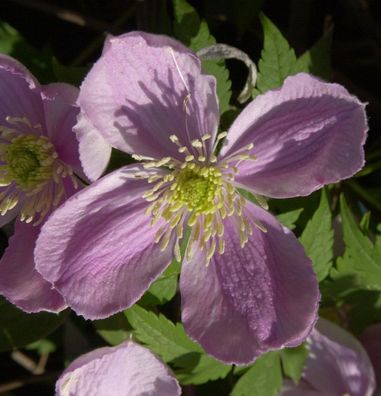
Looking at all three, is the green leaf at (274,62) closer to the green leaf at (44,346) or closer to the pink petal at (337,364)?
the pink petal at (337,364)

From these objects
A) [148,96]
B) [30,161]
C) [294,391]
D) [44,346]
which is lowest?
[44,346]

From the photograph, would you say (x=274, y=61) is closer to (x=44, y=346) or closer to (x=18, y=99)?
(x=18, y=99)

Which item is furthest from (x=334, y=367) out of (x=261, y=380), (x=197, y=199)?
(x=197, y=199)

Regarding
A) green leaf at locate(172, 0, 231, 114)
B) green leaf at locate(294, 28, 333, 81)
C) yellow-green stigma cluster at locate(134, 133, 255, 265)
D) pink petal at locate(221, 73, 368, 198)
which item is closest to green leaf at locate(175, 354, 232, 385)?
yellow-green stigma cluster at locate(134, 133, 255, 265)

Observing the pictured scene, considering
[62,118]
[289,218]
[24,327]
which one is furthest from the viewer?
[24,327]

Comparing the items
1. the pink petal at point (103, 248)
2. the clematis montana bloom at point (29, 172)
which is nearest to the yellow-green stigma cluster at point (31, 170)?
the clematis montana bloom at point (29, 172)

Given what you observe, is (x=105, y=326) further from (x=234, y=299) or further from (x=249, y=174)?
(x=249, y=174)

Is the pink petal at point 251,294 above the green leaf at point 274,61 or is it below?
below
